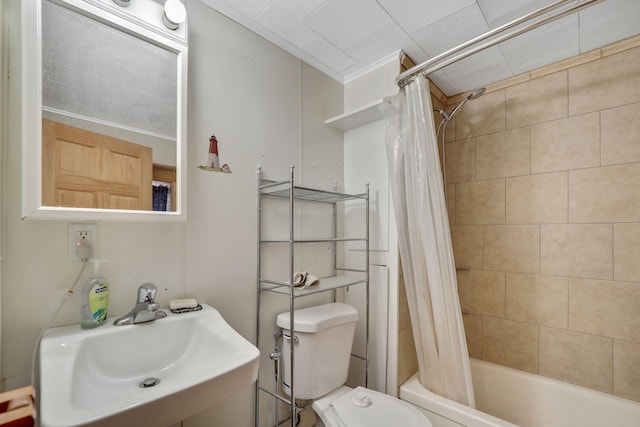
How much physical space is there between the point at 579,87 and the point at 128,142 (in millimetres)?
2250

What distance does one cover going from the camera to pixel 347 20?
1.36 metres

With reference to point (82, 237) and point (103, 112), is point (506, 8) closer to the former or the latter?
point (103, 112)

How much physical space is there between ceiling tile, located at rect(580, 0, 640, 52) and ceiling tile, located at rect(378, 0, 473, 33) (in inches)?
23.0

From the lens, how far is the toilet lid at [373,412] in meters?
1.17

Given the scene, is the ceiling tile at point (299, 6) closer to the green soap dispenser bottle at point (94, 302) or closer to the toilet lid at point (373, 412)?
the green soap dispenser bottle at point (94, 302)

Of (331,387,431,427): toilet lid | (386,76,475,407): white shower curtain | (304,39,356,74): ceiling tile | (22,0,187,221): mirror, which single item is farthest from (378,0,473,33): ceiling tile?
(331,387,431,427): toilet lid

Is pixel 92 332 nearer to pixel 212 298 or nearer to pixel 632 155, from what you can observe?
pixel 212 298

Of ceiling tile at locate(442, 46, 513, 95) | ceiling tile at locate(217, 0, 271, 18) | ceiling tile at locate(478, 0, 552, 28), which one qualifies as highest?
ceiling tile at locate(217, 0, 271, 18)

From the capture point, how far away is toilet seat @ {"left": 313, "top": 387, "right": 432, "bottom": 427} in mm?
1171

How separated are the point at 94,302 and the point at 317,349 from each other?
0.92 metres

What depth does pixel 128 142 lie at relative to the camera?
1.00m

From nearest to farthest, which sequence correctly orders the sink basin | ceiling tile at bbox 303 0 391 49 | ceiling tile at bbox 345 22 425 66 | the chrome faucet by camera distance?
the sink basin, the chrome faucet, ceiling tile at bbox 303 0 391 49, ceiling tile at bbox 345 22 425 66

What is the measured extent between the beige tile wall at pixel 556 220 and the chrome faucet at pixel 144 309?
1.85 m

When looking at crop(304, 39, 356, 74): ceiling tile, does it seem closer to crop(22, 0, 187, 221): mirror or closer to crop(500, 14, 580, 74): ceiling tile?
crop(22, 0, 187, 221): mirror
